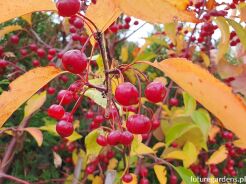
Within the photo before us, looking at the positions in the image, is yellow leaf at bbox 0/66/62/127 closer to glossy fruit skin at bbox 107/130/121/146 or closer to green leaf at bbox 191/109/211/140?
glossy fruit skin at bbox 107/130/121/146

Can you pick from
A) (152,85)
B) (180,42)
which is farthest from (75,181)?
(180,42)

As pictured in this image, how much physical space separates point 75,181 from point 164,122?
2.41 feet

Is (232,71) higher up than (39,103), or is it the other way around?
(232,71)

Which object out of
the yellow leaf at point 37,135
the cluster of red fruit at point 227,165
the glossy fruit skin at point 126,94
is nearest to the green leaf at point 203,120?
the cluster of red fruit at point 227,165

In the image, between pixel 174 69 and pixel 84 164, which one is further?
pixel 84 164

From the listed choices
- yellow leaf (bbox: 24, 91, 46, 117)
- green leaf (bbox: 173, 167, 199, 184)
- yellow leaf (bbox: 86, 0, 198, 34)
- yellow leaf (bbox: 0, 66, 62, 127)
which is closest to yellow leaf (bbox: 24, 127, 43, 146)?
yellow leaf (bbox: 24, 91, 46, 117)

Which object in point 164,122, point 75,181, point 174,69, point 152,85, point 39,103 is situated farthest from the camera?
point 164,122

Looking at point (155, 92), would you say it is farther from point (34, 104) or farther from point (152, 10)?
point (34, 104)

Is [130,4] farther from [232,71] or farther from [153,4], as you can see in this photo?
[232,71]

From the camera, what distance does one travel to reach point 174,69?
24.9 inches

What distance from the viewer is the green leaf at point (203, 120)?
1.81m

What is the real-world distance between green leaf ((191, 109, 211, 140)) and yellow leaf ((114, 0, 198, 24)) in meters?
1.21

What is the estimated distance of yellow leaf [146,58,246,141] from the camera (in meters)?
0.51

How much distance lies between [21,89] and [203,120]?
1.19 m
